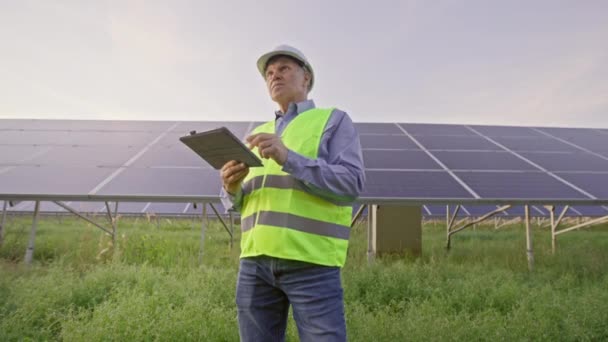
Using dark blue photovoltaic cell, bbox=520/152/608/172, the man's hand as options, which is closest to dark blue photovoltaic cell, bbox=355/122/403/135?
dark blue photovoltaic cell, bbox=520/152/608/172

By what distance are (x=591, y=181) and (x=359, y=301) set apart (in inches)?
200

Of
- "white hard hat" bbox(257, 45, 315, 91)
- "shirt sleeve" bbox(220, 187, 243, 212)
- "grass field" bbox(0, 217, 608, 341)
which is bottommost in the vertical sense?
"grass field" bbox(0, 217, 608, 341)

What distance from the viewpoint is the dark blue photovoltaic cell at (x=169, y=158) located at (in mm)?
7129

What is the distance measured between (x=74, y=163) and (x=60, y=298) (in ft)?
12.0

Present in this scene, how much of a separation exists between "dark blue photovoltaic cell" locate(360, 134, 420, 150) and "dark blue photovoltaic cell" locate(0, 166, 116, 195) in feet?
17.1

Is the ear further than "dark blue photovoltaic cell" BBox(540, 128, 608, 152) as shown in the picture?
No

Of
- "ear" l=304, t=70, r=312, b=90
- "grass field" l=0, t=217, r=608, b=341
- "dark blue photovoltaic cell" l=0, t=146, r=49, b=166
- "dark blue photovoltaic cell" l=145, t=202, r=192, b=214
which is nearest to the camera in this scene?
"ear" l=304, t=70, r=312, b=90

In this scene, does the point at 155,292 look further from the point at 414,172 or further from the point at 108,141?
the point at 108,141

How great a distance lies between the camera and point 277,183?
5.54 feet

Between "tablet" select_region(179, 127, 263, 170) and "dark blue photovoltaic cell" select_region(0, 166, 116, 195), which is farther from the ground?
"dark blue photovoltaic cell" select_region(0, 166, 116, 195)

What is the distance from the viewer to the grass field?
3.37m

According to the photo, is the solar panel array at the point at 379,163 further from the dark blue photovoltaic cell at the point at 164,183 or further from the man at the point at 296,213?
the man at the point at 296,213

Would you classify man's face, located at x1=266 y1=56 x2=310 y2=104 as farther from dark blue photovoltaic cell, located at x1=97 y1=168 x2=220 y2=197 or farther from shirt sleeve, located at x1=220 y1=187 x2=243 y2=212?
dark blue photovoltaic cell, located at x1=97 y1=168 x2=220 y2=197

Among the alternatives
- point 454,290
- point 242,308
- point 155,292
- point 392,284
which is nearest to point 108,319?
point 155,292
